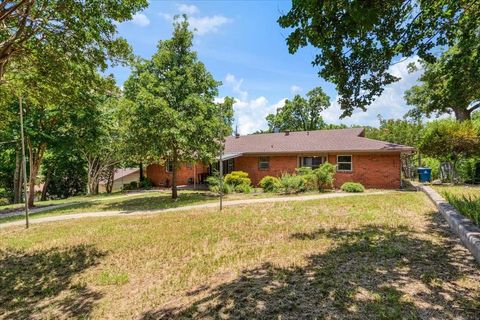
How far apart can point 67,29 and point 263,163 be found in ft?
60.5

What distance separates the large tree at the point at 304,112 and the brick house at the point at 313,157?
22193 mm

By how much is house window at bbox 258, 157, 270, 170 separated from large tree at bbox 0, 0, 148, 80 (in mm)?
17127

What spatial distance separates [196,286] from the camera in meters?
5.09

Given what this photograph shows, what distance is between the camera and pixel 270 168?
23812 millimetres

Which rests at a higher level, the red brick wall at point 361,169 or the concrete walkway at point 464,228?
the red brick wall at point 361,169

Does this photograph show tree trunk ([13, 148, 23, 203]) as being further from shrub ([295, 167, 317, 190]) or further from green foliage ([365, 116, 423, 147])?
green foliage ([365, 116, 423, 147])

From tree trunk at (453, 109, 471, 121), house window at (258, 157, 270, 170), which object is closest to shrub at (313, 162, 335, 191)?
house window at (258, 157, 270, 170)

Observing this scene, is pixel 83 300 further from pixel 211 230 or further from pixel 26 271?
pixel 211 230

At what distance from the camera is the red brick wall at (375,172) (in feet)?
65.3

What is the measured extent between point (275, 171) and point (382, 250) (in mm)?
17514

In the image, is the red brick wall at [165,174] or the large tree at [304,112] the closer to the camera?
the red brick wall at [165,174]

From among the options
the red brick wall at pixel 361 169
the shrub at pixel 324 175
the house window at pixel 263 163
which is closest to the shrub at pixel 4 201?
the red brick wall at pixel 361 169

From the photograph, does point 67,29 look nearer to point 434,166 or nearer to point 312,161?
point 312,161

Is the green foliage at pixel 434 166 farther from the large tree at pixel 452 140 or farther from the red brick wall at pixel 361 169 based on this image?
the red brick wall at pixel 361 169
